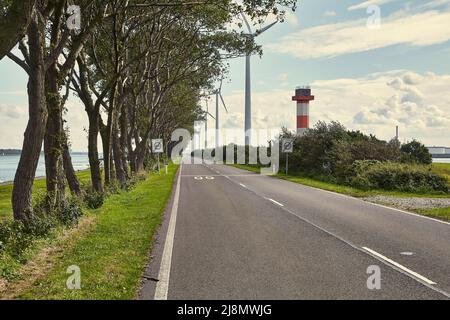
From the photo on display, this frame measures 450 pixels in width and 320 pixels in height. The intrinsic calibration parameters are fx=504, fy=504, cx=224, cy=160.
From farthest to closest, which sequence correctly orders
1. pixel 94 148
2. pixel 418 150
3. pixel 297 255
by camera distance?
pixel 418 150, pixel 94 148, pixel 297 255

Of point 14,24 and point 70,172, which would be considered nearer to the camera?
point 14,24

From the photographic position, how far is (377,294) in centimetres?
655

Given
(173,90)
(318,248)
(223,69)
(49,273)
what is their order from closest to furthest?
(49,273) < (318,248) < (223,69) < (173,90)

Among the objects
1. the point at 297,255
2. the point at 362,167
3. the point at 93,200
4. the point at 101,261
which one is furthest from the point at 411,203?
the point at 101,261

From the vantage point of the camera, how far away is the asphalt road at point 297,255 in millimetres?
6801

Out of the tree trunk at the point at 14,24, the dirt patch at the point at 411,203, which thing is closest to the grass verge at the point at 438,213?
the dirt patch at the point at 411,203

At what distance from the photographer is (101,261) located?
28.3 feet

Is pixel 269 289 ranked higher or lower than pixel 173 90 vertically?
lower

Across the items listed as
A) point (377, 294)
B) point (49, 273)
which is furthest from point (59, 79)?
point (377, 294)

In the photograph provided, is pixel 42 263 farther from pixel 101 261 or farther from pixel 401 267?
pixel 401 267

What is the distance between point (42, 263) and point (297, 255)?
4468mm

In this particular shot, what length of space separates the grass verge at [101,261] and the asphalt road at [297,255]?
1.09ft

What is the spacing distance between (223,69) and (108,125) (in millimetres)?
15865

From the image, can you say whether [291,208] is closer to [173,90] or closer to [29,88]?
[29,88]
